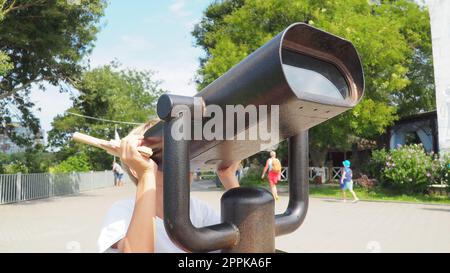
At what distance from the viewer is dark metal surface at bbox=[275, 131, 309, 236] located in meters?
1.55

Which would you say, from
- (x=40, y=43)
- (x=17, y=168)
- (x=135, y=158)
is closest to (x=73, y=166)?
(x=17, y=168)

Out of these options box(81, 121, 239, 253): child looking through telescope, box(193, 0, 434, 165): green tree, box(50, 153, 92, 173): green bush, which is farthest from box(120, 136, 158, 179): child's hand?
box(50, 153, 92, 173): green bush

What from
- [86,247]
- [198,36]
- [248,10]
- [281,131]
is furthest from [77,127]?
[281,131]

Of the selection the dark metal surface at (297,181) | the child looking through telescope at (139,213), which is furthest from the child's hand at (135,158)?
the dark metal surface at (297,181)

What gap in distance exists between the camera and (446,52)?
16078mm

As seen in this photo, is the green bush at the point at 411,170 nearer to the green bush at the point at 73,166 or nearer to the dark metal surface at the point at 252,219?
the dark metal surface at the point at 252,219

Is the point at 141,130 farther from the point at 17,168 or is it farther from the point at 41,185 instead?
the point at 17,168

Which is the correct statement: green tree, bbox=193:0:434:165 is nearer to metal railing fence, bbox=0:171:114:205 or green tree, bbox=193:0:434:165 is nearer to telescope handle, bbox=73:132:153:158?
metal railing fence, bbox=0:171:114:205

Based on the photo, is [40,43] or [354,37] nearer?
[40,43]

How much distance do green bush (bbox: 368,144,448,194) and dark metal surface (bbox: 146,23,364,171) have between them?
14.1m

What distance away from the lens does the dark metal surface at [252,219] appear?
4.08 feet

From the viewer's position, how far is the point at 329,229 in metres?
7.97

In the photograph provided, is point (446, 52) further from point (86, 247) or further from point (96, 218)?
point (86, 247)

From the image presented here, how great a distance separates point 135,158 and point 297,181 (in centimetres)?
66
